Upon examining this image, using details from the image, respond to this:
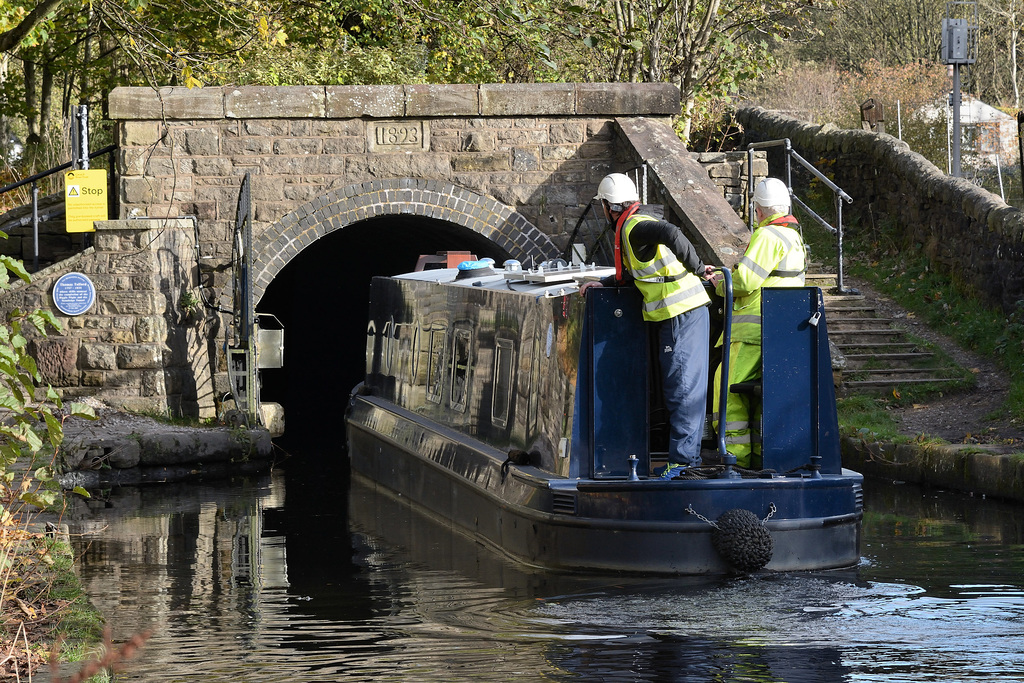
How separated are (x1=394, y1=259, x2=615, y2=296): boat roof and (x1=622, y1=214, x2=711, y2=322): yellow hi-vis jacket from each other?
2.36 ft

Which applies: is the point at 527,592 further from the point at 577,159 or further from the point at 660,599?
the point at 577,159

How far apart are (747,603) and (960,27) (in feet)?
45.5

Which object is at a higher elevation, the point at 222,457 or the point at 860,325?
the point at 860,325

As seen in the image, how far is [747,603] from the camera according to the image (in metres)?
6.66

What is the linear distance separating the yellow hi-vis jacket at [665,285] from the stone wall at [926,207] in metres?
6.47

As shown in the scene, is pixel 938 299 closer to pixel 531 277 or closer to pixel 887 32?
pixel 531 277

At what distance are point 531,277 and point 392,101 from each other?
5634 mm

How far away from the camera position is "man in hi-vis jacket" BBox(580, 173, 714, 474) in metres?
7.25

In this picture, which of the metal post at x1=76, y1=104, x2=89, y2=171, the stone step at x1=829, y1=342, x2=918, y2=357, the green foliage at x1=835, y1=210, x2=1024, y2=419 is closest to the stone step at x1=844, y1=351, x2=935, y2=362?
the stone step at x1=829, y1=342, x2=918, y2=357

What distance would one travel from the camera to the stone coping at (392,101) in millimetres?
13500

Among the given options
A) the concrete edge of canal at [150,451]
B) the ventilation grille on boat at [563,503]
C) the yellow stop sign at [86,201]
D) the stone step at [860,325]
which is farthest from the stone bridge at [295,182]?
the ventilation grille on boat at [563,503]

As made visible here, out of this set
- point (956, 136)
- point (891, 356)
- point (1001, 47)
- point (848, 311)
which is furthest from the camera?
point (1001, 47)

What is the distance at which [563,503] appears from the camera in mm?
7375

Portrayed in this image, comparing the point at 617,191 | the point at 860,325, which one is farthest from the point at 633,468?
the point at 860,325
